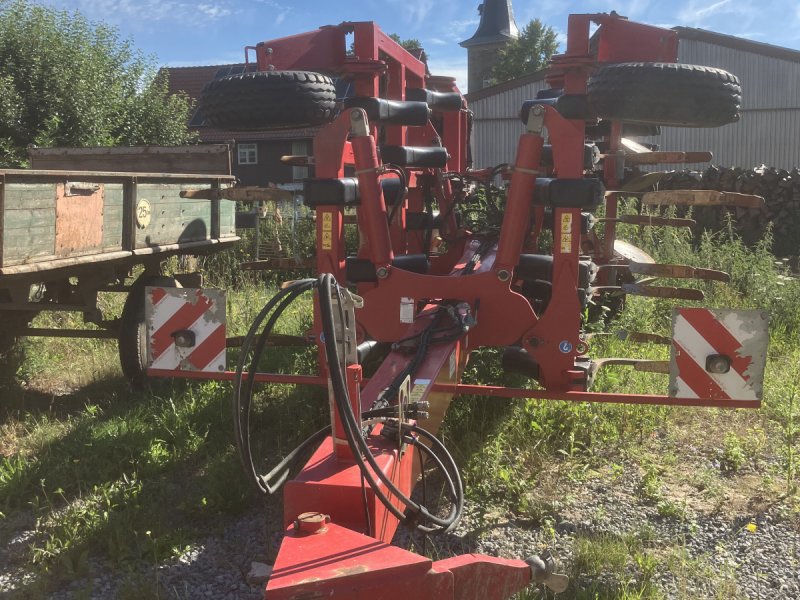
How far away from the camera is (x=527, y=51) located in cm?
4788

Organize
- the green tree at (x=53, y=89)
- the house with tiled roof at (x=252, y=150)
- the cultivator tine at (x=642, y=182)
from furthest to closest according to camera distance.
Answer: the house with tiled roof at (x=252, y=150), the green tree at (x=53, y=89), the cultivator tine at (x=642, y=182)

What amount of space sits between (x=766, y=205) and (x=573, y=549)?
1282cm

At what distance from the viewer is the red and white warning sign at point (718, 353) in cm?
322

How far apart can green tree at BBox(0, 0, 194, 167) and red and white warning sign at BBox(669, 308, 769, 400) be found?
10503 mm

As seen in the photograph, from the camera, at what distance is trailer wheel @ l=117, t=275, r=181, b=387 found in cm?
499

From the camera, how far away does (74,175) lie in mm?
4129

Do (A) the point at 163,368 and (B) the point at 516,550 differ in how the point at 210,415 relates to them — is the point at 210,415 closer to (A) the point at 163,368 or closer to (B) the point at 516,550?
(A) the point at 163,368

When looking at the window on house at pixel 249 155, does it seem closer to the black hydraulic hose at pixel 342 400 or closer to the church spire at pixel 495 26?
the church spire at pixel 495 26

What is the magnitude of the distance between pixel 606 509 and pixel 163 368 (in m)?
2.17

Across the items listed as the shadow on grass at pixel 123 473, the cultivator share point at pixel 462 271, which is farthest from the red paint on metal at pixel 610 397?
the shadow on grass at pixel 123 473

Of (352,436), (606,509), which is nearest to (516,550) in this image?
(606,509)

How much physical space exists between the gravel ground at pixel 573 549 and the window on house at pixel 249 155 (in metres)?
28.7

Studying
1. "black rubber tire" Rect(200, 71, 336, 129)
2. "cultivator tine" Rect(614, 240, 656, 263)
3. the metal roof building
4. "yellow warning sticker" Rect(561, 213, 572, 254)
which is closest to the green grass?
"cultivator tine" Rect(614, 240, 656, 263)

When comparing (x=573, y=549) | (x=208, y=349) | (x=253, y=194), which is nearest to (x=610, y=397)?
(x=573, y=549)
